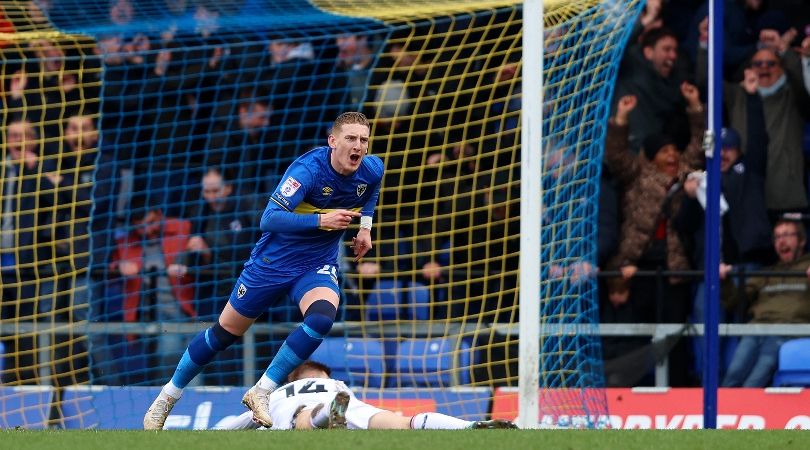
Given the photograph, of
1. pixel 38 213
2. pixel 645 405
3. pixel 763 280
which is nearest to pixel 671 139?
pixel 763 280

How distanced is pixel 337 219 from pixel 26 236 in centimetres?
426

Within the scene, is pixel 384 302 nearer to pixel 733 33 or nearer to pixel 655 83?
pixel 655 83

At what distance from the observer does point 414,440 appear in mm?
6289

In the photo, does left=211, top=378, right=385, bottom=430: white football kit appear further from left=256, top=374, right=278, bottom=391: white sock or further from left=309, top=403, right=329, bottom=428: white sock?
left=256, top=374, right=278, bottom=391: white sock

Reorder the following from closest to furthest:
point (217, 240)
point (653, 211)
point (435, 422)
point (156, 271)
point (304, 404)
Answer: point (435, 422) → point (304, 404) → point (653, 211) → point (156, 271) → point (217, 240)

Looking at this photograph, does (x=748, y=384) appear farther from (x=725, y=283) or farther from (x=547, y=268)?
(x=547, y=268)

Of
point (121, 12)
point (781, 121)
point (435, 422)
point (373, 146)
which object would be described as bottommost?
point (435, 422)

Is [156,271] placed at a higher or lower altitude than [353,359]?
higher

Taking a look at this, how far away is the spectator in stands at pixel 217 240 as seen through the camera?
35.9 ft

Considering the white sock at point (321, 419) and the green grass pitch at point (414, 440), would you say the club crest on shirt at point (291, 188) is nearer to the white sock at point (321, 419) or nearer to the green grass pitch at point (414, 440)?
the white sock at point (321, 419)

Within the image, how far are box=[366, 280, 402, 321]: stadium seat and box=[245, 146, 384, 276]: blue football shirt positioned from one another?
8.23 ft

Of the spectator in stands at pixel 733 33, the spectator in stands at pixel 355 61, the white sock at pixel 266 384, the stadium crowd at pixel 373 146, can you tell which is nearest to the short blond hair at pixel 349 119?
the white sock at pixel 266 384

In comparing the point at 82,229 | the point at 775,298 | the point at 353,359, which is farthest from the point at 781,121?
the point at 82,229

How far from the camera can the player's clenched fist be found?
7.75 metres
